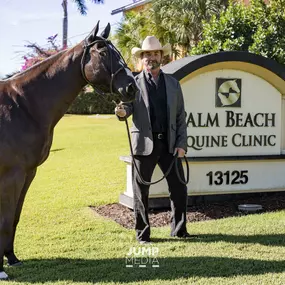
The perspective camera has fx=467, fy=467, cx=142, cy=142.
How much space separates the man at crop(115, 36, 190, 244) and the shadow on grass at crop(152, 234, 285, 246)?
0.47 meters

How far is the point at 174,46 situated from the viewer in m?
21.5

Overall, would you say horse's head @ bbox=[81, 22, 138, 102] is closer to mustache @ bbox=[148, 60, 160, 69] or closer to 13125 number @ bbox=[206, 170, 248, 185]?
mustache @ bbox=[148, 60, 160, 69]

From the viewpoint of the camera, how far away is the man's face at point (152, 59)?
512cm

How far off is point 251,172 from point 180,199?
2.19 metres

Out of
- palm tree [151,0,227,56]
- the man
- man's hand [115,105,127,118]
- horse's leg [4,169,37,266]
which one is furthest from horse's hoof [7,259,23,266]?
palm tree [151,0,227,56]

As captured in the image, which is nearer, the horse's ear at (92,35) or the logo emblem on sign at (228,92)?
the horse's ear at (92,35)

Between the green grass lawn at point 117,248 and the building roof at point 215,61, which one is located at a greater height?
the building roof at point 215,61

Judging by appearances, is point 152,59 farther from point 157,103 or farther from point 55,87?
point 55,87

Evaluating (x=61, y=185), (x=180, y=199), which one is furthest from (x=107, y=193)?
(x=180, y=199)

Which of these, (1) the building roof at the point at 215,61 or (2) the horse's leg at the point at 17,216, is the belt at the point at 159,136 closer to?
Answer: (2) the horse's leg at the point at 17,216

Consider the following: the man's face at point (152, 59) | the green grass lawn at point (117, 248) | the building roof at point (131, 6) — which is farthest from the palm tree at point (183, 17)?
the man's face at point (152, 59)

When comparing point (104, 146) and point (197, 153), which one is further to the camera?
point (104, 146)

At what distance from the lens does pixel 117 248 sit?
5039mm

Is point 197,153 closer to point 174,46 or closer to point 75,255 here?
point 75,255
